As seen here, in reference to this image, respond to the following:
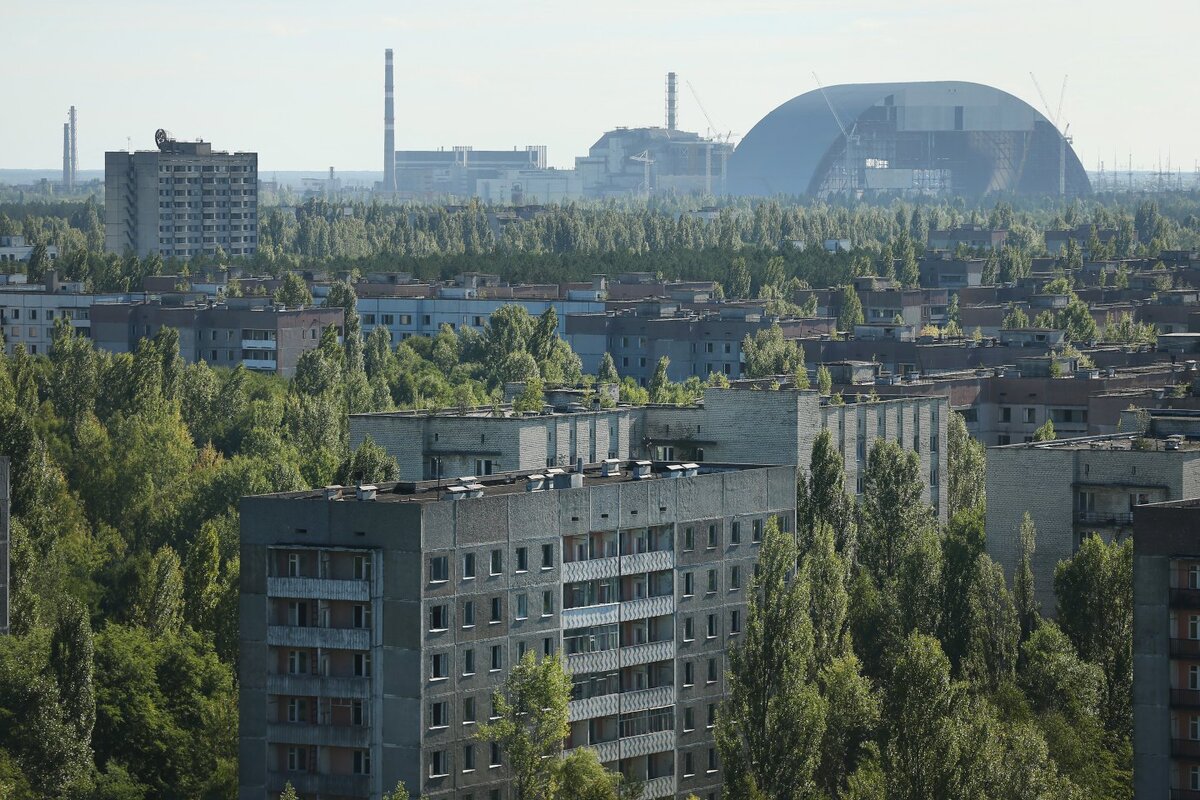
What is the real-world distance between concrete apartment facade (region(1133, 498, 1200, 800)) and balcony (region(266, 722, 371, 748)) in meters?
10.6

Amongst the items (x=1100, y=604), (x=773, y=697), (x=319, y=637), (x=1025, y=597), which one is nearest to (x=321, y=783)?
(x=319, y=637)

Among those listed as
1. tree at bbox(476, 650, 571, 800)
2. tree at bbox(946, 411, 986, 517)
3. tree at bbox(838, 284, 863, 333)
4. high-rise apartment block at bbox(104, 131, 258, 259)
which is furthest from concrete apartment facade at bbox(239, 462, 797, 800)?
high-rise apartment block at bbox(104, 131, 258, 259)

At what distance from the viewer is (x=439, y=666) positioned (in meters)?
37.5

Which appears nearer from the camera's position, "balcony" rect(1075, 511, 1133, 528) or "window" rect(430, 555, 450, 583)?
"window" rect(430, 555, 450, 583)

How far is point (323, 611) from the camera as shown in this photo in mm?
37688

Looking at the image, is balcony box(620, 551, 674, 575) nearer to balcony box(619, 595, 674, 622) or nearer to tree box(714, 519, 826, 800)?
balcony box(619, 595, 674, 622)

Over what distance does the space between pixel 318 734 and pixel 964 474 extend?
2816 cm

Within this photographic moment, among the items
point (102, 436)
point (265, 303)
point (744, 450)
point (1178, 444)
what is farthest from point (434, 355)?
point (1178, 444)

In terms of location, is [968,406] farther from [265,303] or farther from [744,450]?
[265,303]

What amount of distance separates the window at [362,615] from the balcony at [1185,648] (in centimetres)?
1103

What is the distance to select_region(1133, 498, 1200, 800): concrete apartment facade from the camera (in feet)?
115

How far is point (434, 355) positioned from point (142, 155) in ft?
231

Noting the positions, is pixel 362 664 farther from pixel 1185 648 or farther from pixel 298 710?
pixel 1185 648

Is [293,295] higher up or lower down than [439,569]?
higher up
